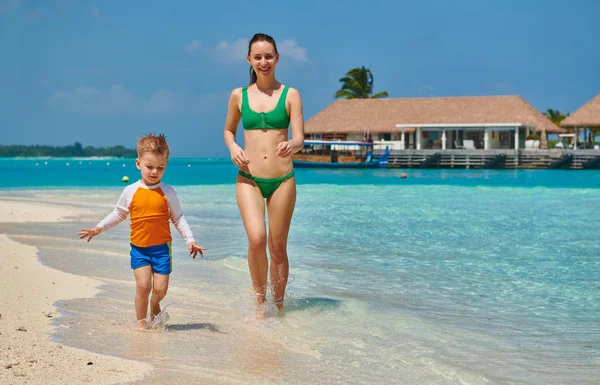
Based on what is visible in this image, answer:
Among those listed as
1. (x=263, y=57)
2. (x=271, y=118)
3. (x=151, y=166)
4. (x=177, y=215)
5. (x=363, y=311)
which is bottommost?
(x=363, y=311)

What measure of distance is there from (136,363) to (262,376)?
0.65 metres

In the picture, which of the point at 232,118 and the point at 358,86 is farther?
the point at 358,86

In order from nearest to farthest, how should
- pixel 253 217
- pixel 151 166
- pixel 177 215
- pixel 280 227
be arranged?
pixel 151 166, pixel 177 215, pixel 253 217, pixel 280 227

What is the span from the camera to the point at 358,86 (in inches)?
2798

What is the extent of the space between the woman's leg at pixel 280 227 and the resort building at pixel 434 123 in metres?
52.9

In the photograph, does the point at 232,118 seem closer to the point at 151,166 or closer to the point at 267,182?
the point at 267,182

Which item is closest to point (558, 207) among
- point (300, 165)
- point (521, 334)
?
point (521, 334)

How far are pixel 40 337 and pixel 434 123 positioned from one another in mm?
57554

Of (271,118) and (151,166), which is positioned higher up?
(271,118)

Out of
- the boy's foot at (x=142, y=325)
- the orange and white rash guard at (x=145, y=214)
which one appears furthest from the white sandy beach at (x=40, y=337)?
the orange and white rash guard at (x=145, y=214)

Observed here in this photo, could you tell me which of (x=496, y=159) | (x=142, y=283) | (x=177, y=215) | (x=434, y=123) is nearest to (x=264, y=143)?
(x=177, y=215)

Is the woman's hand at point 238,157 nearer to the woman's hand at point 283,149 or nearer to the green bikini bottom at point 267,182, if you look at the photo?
the green bikini bottom at point 267,182

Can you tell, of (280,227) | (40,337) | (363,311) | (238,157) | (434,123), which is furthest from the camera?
(434,123)

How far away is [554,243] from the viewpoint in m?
10.1
